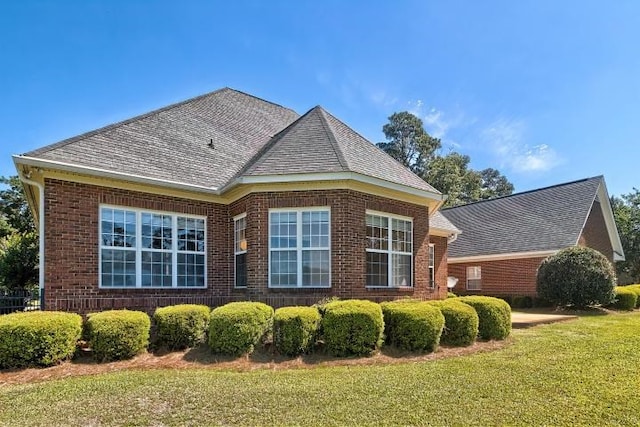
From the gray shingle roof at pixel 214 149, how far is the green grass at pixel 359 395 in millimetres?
5437

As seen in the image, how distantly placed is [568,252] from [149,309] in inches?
623

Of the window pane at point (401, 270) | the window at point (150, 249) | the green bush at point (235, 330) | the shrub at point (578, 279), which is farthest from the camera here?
the shrub at point (578, 279)

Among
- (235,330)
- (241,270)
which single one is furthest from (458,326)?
(241,270)

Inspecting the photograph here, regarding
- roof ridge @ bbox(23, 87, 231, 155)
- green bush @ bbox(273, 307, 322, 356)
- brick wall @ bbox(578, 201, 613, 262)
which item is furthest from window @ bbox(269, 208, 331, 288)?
brick wall @ bbox(578, 201, 613, 262)

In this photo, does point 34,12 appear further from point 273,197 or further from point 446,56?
point 446,56

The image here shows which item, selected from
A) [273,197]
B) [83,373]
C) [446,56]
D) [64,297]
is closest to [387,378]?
[83,373]

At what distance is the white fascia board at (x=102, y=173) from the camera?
905cm

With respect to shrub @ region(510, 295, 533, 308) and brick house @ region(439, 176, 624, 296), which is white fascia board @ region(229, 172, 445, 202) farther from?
brick house @ region(439, 176, 624, 296)

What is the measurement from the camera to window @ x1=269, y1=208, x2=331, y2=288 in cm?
1083

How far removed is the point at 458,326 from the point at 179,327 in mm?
5831

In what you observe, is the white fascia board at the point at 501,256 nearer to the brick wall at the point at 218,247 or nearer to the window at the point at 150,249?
the brick wall at the point at 218,247

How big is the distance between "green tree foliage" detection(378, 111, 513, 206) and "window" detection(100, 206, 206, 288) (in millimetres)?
35282

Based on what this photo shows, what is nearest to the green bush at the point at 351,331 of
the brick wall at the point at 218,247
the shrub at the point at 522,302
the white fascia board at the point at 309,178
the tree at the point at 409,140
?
the brick wall at the point at 218,247

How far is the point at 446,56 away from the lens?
608 inches
